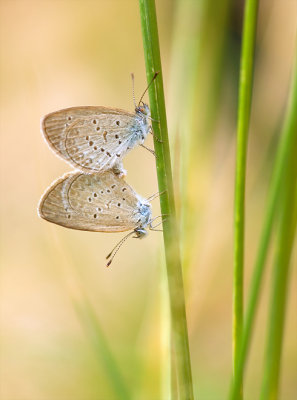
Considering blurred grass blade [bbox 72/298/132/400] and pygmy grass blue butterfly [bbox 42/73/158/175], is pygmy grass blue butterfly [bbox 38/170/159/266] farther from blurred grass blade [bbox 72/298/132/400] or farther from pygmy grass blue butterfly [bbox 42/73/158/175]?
blurred grass blade [bbox 72/298/132/400]

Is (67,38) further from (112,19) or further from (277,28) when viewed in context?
(277,28)

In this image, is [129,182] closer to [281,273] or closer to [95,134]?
[95,134]

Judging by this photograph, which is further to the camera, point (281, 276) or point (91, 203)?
point (91, 203)

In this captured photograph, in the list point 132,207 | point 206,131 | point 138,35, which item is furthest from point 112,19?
point 132,207

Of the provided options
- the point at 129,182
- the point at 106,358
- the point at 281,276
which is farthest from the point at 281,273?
the point at 129,182

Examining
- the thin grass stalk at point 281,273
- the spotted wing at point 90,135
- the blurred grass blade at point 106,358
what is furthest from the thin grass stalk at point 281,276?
the spotted wing at point 90,135

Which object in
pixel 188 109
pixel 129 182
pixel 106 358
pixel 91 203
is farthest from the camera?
pixel 129 182

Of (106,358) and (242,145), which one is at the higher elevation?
(242,145)
